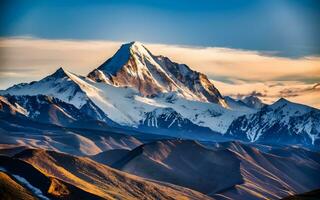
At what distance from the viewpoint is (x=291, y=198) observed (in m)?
186

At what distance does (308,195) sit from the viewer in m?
192

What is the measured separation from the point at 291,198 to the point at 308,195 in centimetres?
731
